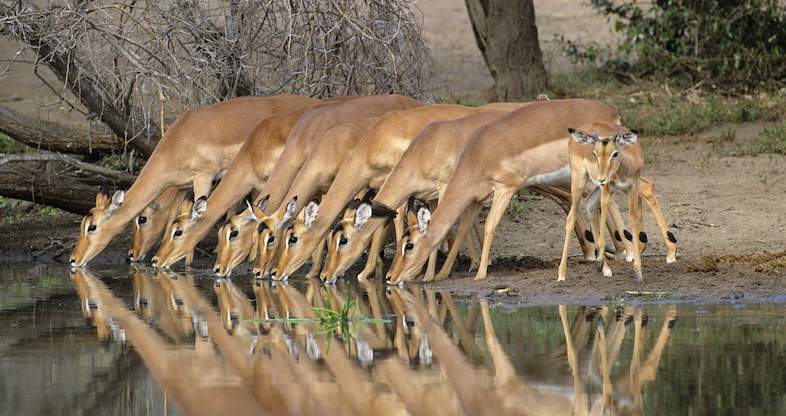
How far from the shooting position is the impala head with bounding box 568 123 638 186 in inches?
347

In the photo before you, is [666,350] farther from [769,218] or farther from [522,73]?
[522,73]

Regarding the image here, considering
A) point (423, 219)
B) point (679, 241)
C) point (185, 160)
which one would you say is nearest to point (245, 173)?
point (185, 160)

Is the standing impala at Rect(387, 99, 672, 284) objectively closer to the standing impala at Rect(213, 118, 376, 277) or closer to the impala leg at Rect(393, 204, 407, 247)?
the impala leg at Rect(393, 204, 407, 247)

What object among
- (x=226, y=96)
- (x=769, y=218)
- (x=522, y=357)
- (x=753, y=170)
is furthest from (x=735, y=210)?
(x=522, y=357)

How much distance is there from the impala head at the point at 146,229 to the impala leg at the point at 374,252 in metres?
2.28

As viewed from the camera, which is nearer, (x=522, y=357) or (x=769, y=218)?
(x=522, y=357)

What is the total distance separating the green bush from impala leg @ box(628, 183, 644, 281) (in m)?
6.82

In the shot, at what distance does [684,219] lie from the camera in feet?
38.0

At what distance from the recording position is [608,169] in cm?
883

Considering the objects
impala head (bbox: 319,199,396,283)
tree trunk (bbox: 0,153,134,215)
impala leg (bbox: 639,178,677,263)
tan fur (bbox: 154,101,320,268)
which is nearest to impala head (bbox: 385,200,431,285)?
impala head (bbox: 319,199,396,283)

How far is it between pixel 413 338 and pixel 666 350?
130 centimetres

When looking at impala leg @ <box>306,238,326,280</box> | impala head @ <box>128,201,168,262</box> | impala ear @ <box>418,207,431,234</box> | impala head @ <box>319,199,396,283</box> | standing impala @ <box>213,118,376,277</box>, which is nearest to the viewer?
impala ear @ <box>418,207,431,234</box>

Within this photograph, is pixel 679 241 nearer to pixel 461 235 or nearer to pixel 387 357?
pixel 461 235

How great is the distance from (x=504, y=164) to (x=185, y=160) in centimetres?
323
